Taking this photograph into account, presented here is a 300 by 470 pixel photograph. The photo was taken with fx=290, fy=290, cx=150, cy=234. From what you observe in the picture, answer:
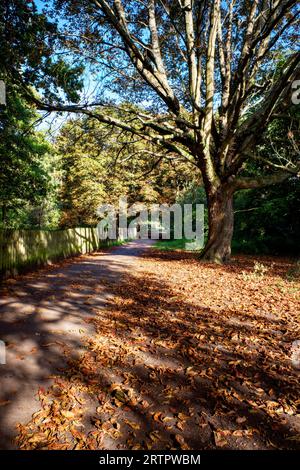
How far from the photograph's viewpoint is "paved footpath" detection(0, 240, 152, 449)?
283 cm

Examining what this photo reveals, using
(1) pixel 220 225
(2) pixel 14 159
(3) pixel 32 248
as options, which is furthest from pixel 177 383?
(2) pixel 14 159

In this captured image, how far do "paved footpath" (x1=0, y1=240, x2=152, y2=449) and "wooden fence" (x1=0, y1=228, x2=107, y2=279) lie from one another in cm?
62

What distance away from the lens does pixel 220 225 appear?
12.0 m

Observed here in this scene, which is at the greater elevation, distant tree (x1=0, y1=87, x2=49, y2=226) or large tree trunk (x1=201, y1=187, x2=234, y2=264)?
distant tree (x1=0, y1=87, x2=49, y2=226)

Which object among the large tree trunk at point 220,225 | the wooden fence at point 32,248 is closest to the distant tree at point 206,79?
the large tree trunk at point 220,225

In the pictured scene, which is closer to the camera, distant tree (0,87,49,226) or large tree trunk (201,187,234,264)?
distant tree (0,87,49,226)

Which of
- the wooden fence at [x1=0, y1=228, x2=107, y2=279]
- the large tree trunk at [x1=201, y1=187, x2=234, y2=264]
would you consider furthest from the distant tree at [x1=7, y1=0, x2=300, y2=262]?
the wooden fence at [x1=0, y1=228, x2=107, y2=279]

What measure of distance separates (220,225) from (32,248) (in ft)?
24.0

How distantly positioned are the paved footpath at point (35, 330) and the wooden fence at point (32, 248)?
0.62m

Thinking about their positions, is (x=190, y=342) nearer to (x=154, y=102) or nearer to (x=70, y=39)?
(x=70, y=39)

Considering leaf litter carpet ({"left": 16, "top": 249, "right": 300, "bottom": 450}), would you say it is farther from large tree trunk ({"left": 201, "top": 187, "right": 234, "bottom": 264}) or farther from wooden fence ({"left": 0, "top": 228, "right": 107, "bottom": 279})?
large tree trunk ({"left": 201, "top": 187, "right": 234, "bottom": 264})

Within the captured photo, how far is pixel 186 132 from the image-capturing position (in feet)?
37.4

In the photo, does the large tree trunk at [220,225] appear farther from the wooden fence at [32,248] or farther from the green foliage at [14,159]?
the green foliage at [14,159]
